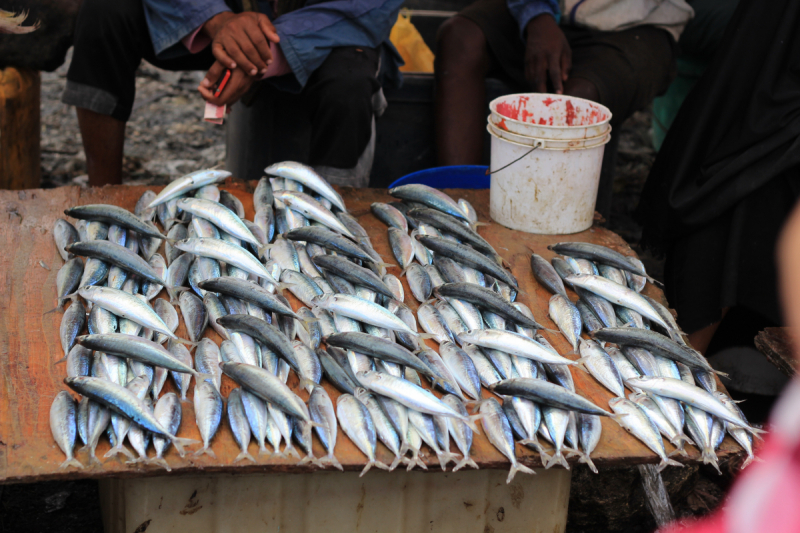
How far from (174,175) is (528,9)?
287 centimetres

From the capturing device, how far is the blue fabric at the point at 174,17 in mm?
3266

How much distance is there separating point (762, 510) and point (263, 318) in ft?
4.68

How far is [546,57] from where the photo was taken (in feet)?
11.7

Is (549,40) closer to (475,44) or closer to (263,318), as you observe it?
(475,44)

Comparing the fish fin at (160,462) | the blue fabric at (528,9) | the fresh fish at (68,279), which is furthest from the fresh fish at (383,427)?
the blue fabric at (528,9)

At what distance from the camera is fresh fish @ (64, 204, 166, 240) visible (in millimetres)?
2463

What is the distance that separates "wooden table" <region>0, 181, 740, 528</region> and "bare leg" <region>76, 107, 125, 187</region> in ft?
2.10

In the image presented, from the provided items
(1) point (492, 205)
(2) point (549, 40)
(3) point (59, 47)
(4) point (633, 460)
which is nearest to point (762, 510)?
(4) point (633, 460)

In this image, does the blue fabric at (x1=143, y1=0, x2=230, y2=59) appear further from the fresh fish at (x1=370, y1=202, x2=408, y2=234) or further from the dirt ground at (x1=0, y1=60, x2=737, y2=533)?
the dirt ground at (x1=0, y1=60, x2=737, y2=533)

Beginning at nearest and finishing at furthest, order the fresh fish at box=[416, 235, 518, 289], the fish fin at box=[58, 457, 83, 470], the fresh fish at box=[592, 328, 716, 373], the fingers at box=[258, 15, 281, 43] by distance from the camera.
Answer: the fish fin at box=[58, 457, 83, 470]
the fresh fish at box=[592, 328, 716, 373]
the fresh fish at box=[416, 235, 518, 289]
the fingers at box=[258, 15, 281, 43]

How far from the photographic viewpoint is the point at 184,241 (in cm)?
233

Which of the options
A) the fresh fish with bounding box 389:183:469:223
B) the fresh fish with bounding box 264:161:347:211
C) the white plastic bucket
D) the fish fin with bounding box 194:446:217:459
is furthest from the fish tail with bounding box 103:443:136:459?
the white plastic bucket

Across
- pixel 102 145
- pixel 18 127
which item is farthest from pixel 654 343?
pixel 18 127

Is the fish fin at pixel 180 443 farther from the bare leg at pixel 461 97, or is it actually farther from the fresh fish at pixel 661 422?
the bare leg at pixel 461 97
